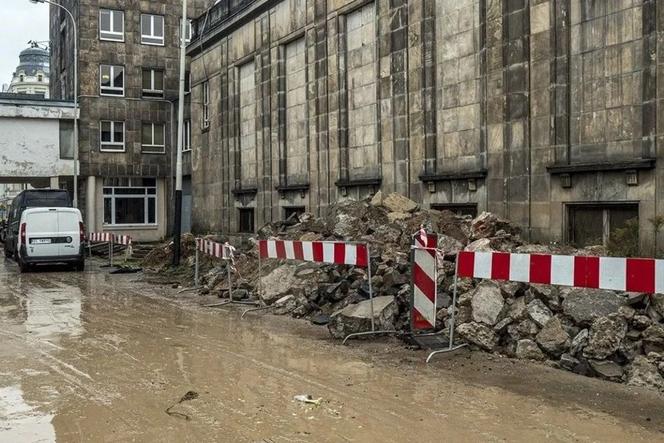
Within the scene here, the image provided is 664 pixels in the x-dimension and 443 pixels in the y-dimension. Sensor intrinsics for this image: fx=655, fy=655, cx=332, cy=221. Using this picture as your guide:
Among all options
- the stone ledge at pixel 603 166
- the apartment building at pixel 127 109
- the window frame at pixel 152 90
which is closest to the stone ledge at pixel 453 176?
the stone ledge at pixel 603 166

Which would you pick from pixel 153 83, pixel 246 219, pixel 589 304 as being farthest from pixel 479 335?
pixel 153 83

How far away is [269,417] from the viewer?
5.42 meters

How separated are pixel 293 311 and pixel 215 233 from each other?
1585 cm

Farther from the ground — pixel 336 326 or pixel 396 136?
pixel 396 136

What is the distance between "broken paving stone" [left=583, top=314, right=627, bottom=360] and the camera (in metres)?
6.95

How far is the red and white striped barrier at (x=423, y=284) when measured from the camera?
859cm

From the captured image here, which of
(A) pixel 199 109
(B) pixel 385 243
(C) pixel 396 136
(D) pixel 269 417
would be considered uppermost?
(A) pixel 199 109

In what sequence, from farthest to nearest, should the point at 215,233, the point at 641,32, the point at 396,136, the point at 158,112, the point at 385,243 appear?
the point at 158,112 → the point at 215,233 → the point at 396,136 → the point at 385,243 → the point at 641,32

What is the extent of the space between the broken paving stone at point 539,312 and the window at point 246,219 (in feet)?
54.8

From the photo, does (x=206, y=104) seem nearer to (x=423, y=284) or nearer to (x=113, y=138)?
(x=113, y=138)

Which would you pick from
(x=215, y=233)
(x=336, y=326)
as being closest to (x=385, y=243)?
(x=336, y=326)

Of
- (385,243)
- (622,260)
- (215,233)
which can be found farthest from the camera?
(215,233)

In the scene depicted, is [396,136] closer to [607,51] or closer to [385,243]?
[385,243]

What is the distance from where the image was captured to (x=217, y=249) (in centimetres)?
1470
